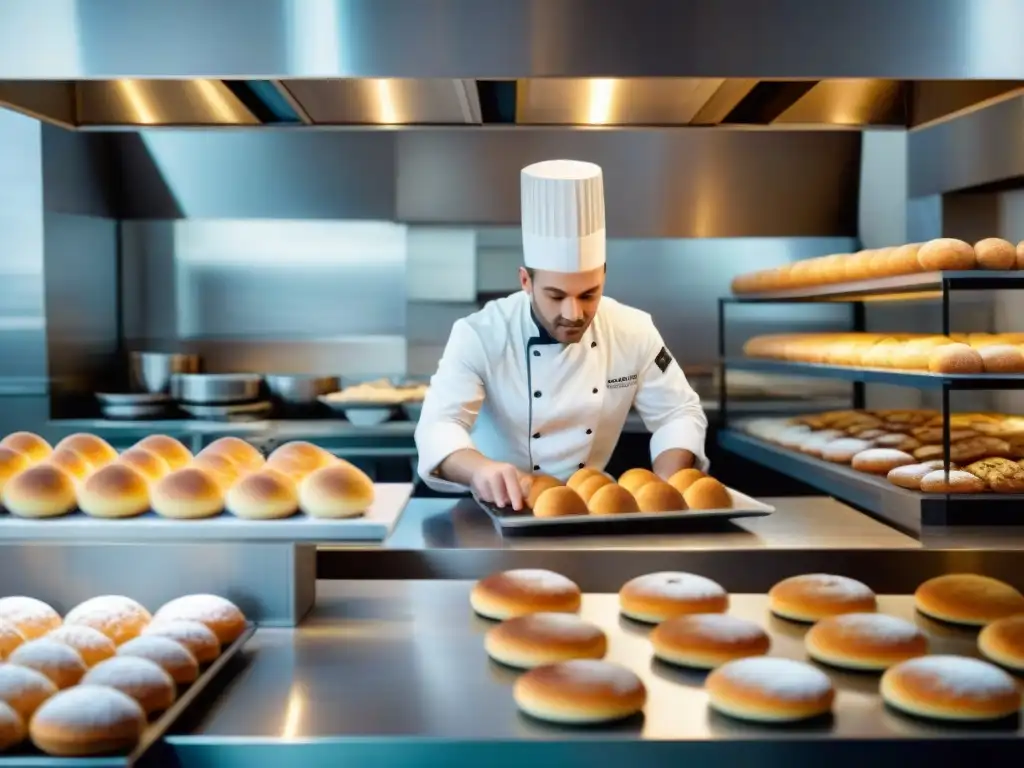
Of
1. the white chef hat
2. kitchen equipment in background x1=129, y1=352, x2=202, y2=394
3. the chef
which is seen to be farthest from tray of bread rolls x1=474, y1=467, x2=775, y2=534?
kitchen equipment in background x1=129, y1=352, x2=202, y2=394

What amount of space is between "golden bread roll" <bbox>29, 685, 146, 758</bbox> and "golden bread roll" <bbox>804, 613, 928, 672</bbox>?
2.70ft

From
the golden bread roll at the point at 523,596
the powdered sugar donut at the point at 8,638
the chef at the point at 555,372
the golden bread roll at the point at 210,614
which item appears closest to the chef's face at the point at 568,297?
the chef at the point at 555,372

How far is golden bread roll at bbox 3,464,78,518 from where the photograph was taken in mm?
1672

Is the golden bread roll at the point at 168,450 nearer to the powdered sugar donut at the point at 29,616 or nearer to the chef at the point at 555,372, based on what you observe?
the powdered sugar donut at the point at 29,616

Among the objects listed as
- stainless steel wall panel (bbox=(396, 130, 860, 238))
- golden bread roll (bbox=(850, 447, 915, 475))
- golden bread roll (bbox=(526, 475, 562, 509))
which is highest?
stainless steel wall panel (bbox=(396, 130, 860, 238))

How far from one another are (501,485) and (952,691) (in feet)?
4.00

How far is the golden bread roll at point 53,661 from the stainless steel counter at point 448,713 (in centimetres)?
17

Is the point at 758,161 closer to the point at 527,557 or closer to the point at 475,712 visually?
the point at 527,557

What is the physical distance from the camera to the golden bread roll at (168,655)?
4.21ft

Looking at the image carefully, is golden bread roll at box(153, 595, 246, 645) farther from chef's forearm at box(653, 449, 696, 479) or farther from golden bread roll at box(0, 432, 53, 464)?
chef's forearm at box(653, 449, 696, 479)

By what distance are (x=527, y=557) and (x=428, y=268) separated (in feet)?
10.3

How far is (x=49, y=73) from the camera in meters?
1.40

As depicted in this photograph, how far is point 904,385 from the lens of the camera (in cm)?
319

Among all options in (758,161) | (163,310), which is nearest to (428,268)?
(163,310)
